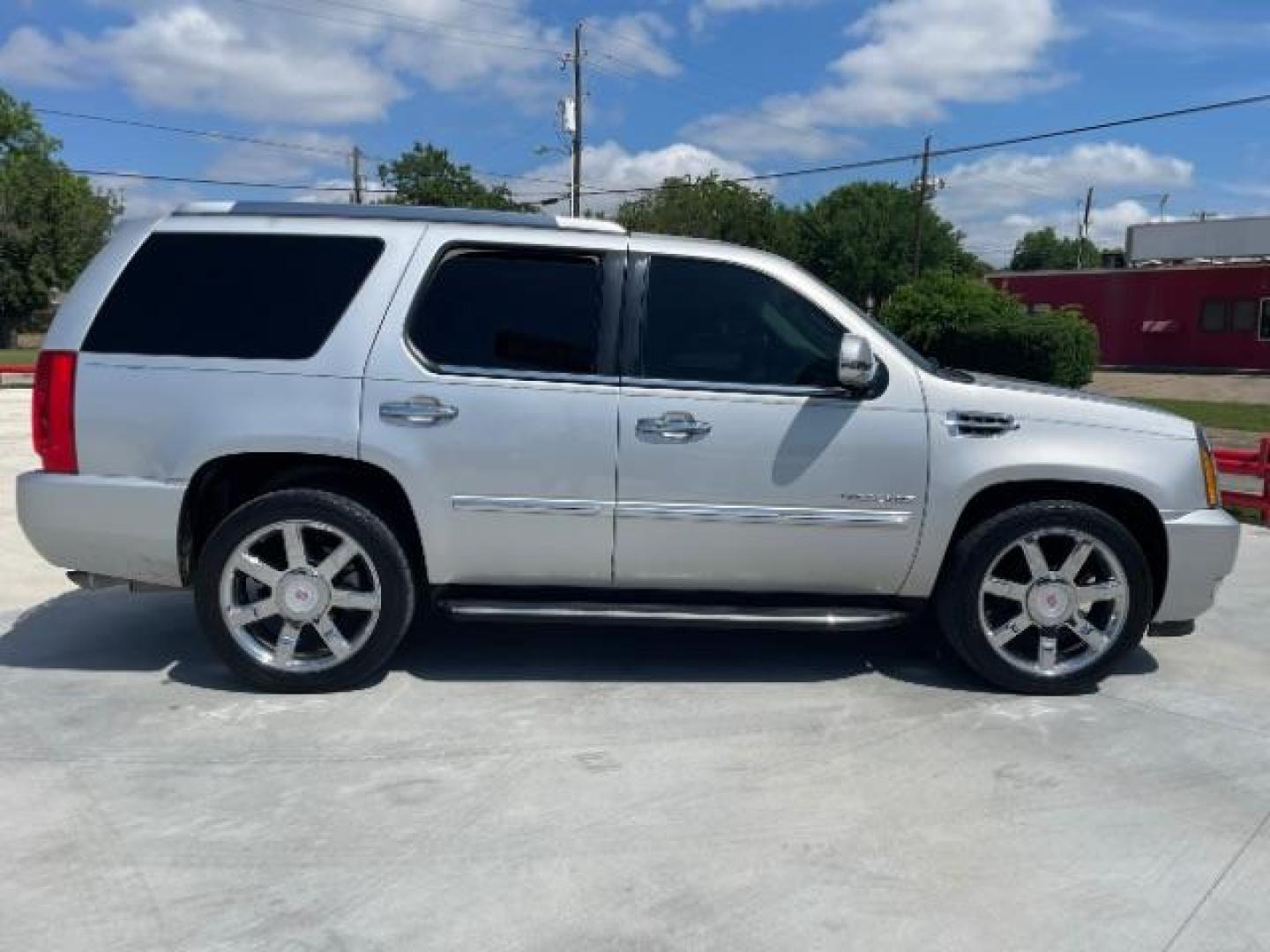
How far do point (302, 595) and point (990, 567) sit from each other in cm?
283

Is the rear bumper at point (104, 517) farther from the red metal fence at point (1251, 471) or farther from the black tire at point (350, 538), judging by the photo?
the red metal fence at point (1251, 471)

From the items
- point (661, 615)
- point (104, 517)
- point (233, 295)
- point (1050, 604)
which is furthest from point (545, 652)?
point (1050, 604)

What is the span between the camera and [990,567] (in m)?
4.71

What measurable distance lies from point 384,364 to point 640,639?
191 centimetres

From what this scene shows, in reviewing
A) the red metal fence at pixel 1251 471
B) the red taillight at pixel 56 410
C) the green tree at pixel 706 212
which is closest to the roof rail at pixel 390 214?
the red taillight at pixel 56 410

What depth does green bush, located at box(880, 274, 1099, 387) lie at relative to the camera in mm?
25719

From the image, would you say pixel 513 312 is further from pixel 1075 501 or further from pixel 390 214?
pixel 1075 501

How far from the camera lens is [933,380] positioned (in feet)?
A: 15.4

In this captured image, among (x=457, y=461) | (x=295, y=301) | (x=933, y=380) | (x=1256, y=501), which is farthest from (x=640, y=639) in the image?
(x=1256, y=501)

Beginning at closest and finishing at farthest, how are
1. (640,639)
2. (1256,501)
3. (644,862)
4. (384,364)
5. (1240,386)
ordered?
(644,862) → (384,364) → (640,639) → (1256,501) → (1240,386)

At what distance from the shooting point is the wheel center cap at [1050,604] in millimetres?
4766

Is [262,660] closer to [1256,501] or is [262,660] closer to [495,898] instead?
[495,898]

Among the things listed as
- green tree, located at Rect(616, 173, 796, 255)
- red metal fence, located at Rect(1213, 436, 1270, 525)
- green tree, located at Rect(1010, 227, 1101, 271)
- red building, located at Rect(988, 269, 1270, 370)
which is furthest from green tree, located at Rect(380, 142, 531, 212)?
green tree, located at Rect(1010, 227, 1101, 271)

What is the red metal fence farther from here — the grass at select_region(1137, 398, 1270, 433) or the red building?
the red building
